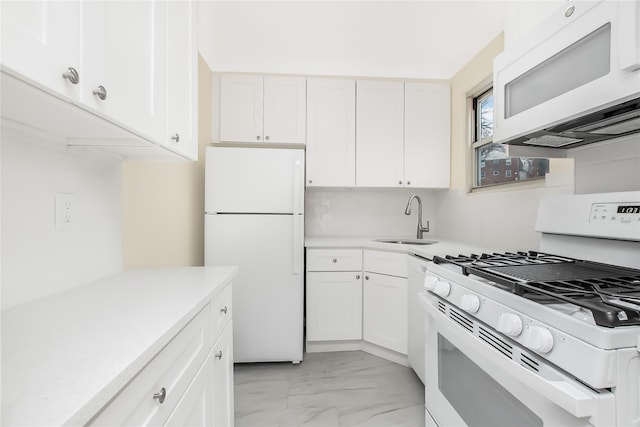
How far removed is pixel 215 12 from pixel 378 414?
2617 millimetres

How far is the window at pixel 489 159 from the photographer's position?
2028mm

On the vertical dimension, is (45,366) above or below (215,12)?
below

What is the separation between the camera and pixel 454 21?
1.93 meters

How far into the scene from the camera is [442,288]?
1.17 meters

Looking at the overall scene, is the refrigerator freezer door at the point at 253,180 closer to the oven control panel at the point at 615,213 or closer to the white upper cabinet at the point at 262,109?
the white upper cabinet at the point at 262,109

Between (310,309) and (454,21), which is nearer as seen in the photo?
(454,21)

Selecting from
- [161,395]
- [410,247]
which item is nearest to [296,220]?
[410,247]

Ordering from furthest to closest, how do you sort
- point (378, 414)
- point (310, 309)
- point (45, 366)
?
point (310, 309), point (378, 414), point (45, 366)

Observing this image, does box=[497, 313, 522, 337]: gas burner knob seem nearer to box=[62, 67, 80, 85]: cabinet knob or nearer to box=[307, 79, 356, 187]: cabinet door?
box=[62, 67, 80, 85]: cabinet knob

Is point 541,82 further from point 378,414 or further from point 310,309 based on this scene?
point 310,309

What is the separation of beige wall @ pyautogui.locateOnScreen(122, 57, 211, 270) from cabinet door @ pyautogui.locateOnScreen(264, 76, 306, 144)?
1.72ft

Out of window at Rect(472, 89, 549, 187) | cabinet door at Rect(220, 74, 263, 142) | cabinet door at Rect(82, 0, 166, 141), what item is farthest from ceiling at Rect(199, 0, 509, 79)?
cabinet door at Rect(82, 0, 166, 141)

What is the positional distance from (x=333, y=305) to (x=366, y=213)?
1.03 meters

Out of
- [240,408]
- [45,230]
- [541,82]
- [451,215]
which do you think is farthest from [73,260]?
[451,215]
